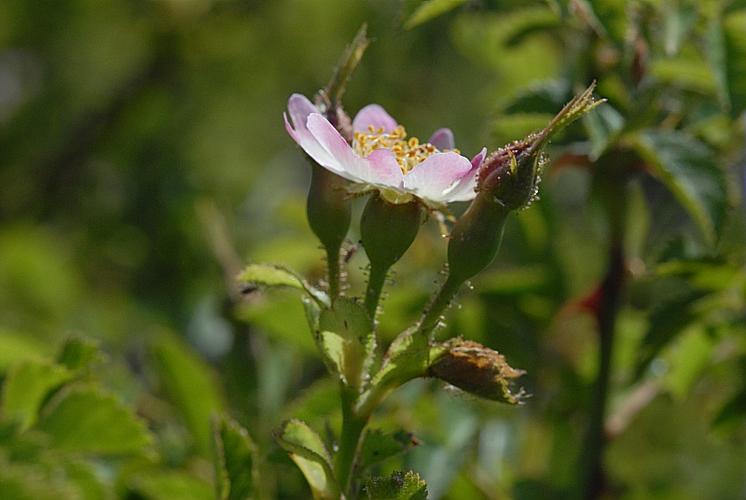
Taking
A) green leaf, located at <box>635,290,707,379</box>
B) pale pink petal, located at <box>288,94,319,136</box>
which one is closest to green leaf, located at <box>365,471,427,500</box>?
pale pink petal, located at <box>288,94,319,136</box>

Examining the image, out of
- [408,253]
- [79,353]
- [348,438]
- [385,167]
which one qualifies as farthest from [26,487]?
[408,253]

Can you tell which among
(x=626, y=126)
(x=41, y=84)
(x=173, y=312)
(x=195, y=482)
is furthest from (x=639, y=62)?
(x=41, y=84)

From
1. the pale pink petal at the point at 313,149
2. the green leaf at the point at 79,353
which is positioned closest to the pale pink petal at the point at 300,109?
the pale pink petal at the point at 313,149

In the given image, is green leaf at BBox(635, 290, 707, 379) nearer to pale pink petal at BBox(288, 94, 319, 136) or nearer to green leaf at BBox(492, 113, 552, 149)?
green leaf at BBox(492, 113, 552, 149)

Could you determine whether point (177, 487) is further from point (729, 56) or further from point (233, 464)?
point (729, 56)

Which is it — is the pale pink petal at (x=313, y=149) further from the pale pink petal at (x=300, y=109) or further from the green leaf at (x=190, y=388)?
the green leaf at (x=190, y=388)

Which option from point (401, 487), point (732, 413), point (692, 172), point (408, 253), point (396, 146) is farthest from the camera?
point (408, 253)
